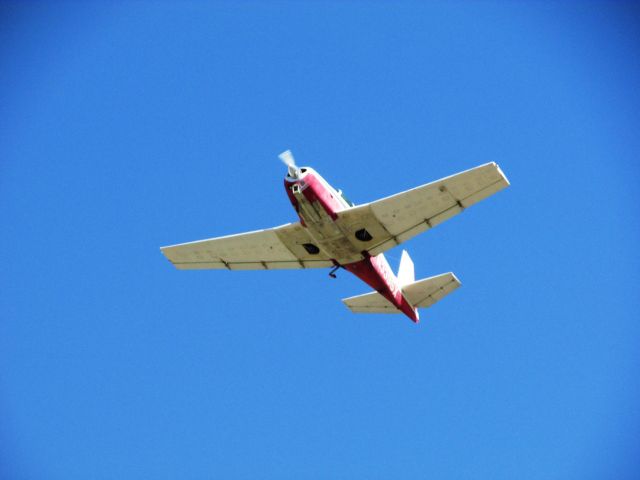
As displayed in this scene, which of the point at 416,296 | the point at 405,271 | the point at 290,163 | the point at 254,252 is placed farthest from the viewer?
the point at 405,271

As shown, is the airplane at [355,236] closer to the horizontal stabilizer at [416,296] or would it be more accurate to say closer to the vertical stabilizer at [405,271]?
the horizontal stabilizer at [416,296]

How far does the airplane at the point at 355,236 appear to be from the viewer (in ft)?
62.8

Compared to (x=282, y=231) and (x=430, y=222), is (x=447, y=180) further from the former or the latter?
(x=282, y=231)

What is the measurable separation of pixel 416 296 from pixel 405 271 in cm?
214

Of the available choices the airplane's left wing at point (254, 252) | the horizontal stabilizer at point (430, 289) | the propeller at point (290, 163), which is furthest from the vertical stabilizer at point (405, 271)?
the propeller at point (290, 163)

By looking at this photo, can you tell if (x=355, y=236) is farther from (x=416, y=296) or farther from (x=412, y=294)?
(x=416, y=296)

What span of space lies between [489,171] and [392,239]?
4.05 m

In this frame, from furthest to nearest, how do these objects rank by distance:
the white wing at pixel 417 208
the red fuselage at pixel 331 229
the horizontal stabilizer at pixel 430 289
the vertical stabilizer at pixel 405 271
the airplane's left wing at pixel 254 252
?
the vertical stabilizer at pixel 405 271, the horizontal stabilizer at pixel 430 289, the airplane's left wing at pixel 254 252, the red fuselage at pixel 331 229, the white wing at pixel 417 208

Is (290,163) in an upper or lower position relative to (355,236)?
upper

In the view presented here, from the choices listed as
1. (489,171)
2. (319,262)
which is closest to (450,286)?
(319,262)

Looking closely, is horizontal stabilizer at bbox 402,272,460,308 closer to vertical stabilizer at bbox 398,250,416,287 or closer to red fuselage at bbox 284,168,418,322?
vertical stabilizer at bbox 398,250,416,287

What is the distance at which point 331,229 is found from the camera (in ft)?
66.4

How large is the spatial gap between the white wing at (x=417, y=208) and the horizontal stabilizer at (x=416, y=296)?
4027 mm

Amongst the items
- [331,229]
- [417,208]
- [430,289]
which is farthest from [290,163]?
[430,289]
